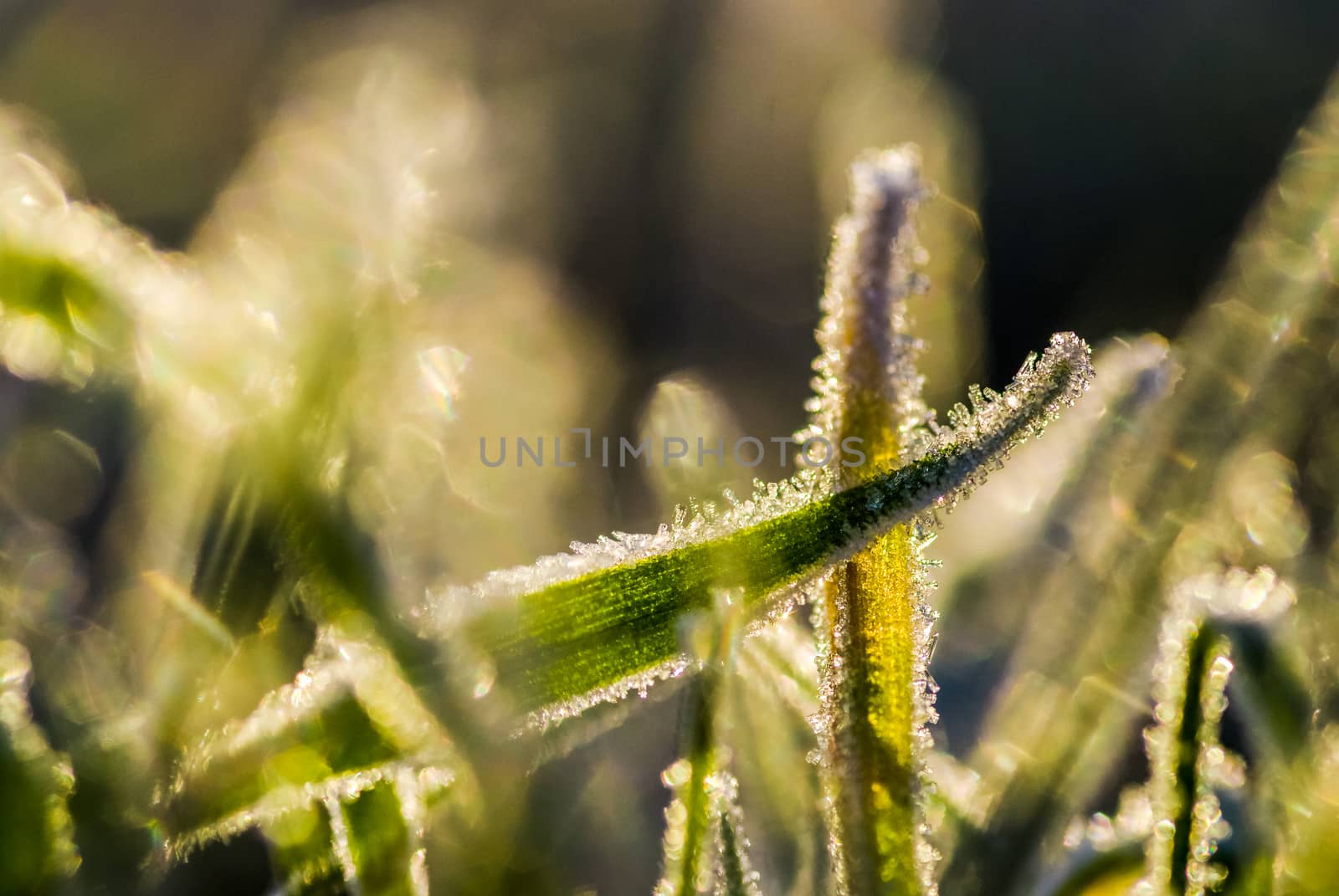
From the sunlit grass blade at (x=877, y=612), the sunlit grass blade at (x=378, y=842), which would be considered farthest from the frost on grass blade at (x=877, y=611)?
the sunlit grass blade at (x=378, y=842)

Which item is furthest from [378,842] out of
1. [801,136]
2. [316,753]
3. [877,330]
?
[801,136]

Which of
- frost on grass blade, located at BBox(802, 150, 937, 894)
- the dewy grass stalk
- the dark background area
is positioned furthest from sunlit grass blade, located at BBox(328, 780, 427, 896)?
the dark background area

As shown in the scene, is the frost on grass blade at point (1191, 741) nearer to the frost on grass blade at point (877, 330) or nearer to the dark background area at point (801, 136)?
the frost on grass blade at point (877, 330)

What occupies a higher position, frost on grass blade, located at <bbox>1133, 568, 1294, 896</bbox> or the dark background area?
the dark background area

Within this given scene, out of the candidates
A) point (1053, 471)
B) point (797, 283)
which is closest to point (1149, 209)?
point (797, 283)

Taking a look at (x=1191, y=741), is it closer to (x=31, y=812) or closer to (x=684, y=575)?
(x=684, y=575)

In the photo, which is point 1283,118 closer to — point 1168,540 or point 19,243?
point 1168,540

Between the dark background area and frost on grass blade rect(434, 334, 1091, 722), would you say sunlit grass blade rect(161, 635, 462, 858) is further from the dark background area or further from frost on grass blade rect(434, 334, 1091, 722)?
the dark background area
